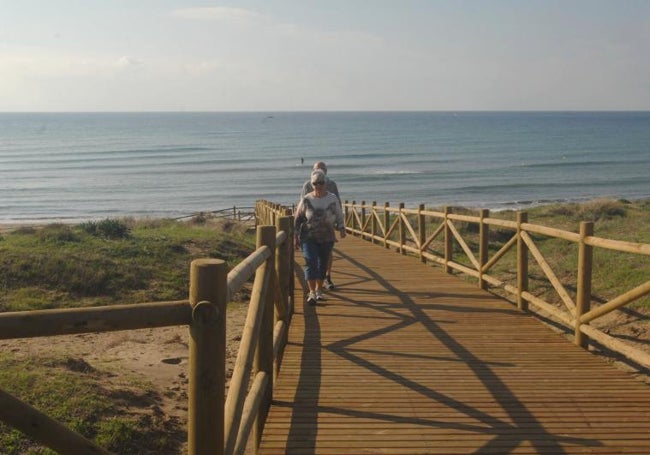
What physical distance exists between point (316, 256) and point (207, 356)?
5.66 meters

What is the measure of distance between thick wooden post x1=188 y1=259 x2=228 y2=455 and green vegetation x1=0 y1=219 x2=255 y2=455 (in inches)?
118

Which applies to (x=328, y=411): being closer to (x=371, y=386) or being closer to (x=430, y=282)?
(x=371, y=386)

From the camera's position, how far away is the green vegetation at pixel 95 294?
5887mm

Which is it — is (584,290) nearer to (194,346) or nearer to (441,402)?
(441,402)

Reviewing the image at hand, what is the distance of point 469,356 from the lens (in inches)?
245

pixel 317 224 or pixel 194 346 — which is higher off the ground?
pixel 194 346

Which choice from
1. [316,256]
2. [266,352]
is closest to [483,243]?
[316,256]

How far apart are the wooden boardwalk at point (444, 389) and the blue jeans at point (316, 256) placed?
415 millimetres

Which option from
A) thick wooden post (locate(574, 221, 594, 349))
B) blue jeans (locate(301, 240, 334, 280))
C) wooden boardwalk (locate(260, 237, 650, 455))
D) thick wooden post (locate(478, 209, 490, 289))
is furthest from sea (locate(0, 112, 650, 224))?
thick wooden post (locate(574, 221, 594, 349))

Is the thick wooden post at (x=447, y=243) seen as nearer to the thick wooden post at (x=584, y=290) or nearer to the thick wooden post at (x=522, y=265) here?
the thick wooden post at (x=522, y=265)

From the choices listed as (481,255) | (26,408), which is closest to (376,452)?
(26,408)

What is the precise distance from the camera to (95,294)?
1215 centimetres

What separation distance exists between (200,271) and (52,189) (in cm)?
5972

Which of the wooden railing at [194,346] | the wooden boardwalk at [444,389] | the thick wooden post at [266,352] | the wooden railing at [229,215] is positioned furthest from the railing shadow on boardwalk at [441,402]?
the wooden railing at [229,215]
